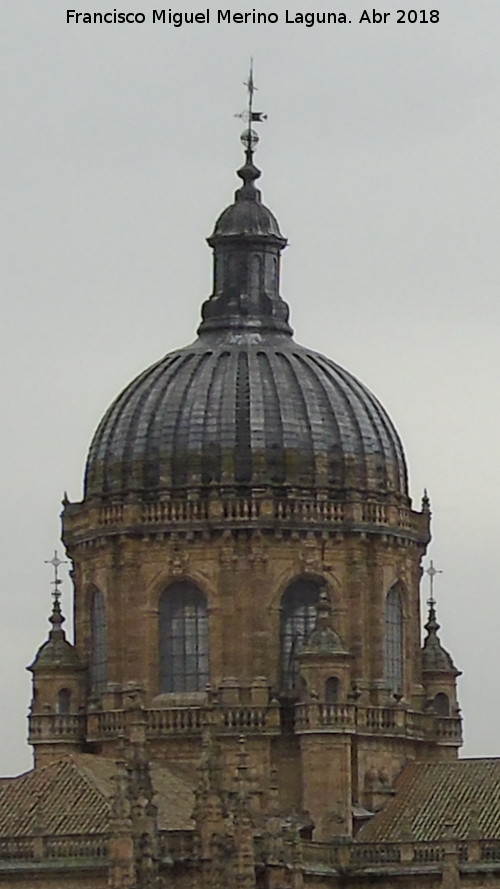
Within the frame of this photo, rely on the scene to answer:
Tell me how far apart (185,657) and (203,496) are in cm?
523

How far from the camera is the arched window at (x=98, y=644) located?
486 feet

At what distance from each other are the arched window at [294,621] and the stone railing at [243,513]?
2.04 m

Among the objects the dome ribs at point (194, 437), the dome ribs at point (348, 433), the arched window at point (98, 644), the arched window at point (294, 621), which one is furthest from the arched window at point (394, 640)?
the arched window at point (98, 644)

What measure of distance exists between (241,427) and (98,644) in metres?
8.56

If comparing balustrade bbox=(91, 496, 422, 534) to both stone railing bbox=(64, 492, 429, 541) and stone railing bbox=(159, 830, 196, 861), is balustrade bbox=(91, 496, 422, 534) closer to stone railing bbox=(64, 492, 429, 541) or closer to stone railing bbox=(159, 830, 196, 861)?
stone railing bbox=(64, 492, 429, 541)

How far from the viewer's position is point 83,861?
5359 inches

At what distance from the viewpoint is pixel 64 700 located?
487 feet

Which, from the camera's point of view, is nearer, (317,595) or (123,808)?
(123,808)

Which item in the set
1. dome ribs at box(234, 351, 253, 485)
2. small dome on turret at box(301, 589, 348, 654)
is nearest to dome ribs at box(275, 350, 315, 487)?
dome ribs at box(234, 351, 253, 485)

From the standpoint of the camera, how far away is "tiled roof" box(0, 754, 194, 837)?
137625 millimetres

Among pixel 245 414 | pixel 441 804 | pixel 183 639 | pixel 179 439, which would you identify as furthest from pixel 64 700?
pixel 441 804

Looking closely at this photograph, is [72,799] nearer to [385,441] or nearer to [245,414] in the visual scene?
[245,414]

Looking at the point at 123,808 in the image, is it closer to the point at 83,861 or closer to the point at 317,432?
the point at 83,861

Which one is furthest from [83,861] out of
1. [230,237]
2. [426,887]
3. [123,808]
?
[230,237]
